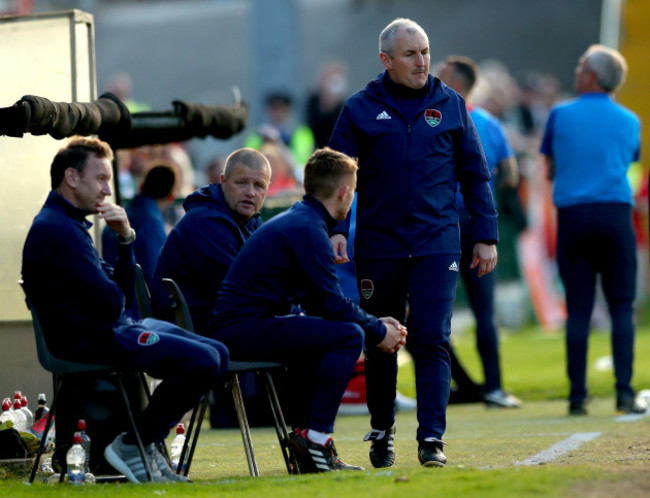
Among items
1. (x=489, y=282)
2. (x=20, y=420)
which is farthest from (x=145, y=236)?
(x=489, y=282)

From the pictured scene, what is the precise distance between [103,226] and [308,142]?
10.7 metres

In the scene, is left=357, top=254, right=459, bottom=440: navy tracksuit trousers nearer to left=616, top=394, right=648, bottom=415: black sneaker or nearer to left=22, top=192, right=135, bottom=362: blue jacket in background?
left=22, top=192, right=135, bottom=362: blue jacket in background

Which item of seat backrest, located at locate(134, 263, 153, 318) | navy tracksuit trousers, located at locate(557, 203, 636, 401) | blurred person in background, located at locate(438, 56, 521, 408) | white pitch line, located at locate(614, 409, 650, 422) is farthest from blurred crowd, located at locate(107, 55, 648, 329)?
seat backrest, located at locate(134, 263, 153, 318)

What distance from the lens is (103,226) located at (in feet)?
33.3

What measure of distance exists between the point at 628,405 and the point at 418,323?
3.62 meters

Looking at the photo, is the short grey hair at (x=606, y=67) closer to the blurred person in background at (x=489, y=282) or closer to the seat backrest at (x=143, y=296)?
the blurred person in background at (x=489, y=282)

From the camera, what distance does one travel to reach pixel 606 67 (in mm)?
10797

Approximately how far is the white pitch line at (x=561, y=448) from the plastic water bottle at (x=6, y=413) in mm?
2644

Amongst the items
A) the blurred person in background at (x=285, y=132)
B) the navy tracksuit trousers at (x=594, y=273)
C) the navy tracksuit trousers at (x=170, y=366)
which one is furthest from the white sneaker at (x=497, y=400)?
the blurred person in background at (x=285, y=132)

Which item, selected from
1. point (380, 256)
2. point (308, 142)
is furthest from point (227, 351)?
point (308, 142)

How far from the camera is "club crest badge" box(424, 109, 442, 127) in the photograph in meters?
7.67

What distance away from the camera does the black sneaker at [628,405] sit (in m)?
10.7

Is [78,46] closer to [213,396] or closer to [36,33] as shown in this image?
[36,33]

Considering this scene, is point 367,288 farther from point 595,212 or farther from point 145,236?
point 595,212
